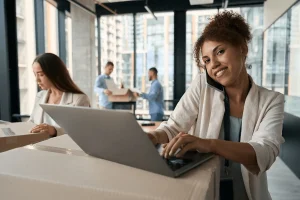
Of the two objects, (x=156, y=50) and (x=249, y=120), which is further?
(x=156, y=50)

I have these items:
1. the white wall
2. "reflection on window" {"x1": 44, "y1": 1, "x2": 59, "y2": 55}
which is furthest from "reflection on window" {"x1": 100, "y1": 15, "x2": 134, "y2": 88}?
the white wall

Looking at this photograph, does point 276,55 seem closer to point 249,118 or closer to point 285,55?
point 285,55

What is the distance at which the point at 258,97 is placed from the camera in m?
0.95

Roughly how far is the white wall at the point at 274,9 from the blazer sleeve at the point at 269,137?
118 inches

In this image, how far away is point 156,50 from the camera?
607cm

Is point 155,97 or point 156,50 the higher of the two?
point 156,50

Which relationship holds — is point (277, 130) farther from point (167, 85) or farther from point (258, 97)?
point (167, 85)

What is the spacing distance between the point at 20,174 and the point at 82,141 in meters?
0.17

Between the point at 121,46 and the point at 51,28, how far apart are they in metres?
1.81

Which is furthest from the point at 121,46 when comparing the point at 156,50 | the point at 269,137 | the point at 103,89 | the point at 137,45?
the point at 269,137

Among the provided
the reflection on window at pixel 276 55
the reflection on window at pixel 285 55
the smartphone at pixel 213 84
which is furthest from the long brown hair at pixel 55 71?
the reflection on window at pixel 276 55

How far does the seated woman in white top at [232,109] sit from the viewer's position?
806mm

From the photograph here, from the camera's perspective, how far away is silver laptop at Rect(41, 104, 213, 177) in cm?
51

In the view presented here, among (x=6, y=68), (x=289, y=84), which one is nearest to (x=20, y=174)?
(x=6, y=68)
